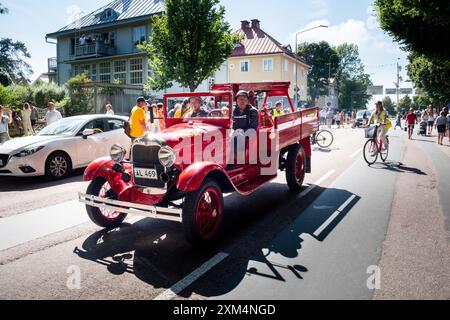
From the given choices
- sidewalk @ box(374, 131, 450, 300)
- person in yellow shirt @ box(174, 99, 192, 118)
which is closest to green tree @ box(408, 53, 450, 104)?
sidewalk @ box(374, 131, 450, 300)

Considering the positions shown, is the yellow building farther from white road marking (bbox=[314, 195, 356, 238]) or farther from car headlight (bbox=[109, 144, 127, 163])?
car headlight (bbox=[109, 144, 127, 163])

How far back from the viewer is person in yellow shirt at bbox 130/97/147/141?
9.38 m

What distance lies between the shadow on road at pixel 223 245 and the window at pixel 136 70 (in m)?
28.6

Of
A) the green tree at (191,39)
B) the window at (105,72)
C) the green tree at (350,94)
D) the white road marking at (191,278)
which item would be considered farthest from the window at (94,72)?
the green tree at (350,94)

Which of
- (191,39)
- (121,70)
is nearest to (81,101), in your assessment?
(191,39)

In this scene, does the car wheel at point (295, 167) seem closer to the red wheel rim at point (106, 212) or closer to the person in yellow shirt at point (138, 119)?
the red wheel rim at point (106, 212)

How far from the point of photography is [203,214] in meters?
4.48

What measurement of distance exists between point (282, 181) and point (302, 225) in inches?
131

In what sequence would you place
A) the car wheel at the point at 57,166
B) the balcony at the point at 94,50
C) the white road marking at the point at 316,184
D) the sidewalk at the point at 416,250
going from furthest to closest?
the balcony at the point at 94,50 → the car wheel at the point at 57,166 → the white road marking at the point at 316,184 → the sidewalk at the point at 416,250

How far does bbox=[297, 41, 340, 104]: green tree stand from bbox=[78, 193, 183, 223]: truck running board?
216ft

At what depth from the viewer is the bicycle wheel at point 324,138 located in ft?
51.0

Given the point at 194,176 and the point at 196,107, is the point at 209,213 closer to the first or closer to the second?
the point at 194,176

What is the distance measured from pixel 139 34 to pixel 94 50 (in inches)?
196
